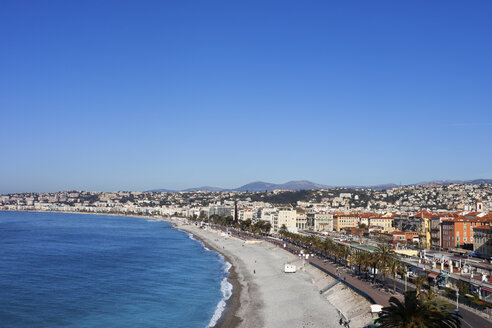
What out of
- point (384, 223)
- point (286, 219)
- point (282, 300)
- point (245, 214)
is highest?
point (286, 219)

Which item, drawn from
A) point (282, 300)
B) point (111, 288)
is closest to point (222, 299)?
point (282, 300)

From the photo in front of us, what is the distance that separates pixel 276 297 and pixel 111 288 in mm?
19274

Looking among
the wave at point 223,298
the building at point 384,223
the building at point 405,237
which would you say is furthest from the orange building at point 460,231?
the building at point 384,223

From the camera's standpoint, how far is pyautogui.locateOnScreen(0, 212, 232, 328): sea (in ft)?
135

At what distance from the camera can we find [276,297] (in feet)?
159

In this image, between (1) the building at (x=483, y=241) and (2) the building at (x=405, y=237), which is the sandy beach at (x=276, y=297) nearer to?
(1) the building at (x=483, y=241)

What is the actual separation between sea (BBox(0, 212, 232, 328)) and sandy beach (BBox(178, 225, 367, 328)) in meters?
1.87

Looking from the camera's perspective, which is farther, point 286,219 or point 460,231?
point 286,219

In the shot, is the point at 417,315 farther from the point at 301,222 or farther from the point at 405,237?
the point at 301,222

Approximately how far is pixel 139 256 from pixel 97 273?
20.0 m

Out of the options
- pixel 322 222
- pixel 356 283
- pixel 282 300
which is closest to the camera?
pixel 356 283

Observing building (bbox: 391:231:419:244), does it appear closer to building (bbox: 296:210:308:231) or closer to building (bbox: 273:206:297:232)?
building (bbox: 273:206:297:232)

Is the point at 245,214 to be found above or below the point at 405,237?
above

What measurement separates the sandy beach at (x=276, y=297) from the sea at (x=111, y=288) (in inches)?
73.6
